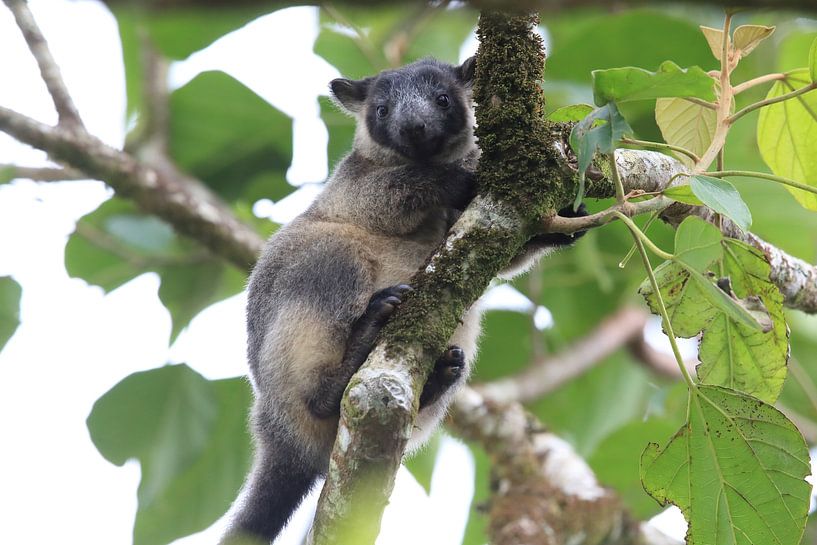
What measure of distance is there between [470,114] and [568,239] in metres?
1.43

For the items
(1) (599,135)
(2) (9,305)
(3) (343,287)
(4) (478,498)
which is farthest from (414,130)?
(4) (478,498)

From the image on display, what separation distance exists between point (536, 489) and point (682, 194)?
3.48 meters

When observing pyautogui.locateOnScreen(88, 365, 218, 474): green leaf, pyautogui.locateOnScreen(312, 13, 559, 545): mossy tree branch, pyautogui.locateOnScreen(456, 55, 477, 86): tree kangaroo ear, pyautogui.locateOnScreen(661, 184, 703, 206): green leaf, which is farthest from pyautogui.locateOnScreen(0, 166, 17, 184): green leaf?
pyautogui.locateOnScreen(661, 184, 703, 206): green leaf

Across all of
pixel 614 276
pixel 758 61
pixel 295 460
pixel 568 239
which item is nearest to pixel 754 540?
pixel 568 239

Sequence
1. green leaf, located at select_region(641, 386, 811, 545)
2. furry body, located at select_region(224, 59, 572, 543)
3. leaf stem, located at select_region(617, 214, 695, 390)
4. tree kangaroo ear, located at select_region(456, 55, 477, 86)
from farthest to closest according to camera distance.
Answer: tree kangaroo ear, located at select_region(456, 55, 477, 86) → furry body, located at select_region(224, 59, 572, 543) → green leaf, located at select_region(641, 386, 811, 545) → leaf stem, located at select_region(617, 214, 695, 390)

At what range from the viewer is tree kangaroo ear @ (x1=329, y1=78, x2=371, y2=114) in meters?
5.97

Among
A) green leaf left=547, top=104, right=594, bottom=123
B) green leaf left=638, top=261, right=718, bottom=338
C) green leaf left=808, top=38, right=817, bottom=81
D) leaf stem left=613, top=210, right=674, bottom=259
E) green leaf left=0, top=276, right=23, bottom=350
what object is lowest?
green leaf left=0, top=276, right=23, bottom=350

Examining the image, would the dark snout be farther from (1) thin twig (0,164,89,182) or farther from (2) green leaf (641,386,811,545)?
(1) thin twig (0,164,89,182)

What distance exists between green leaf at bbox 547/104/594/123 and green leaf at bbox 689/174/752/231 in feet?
2.11

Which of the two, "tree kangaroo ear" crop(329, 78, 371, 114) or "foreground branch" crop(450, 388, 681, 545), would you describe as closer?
"foreground branch" crop(450, 388, 681, 545)

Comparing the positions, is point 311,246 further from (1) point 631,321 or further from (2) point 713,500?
(1) point 631,321

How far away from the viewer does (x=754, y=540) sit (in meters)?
3.25

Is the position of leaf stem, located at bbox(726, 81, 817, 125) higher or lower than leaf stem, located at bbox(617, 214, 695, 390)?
higher

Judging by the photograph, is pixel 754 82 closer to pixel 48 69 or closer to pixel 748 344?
pixel 748 344
